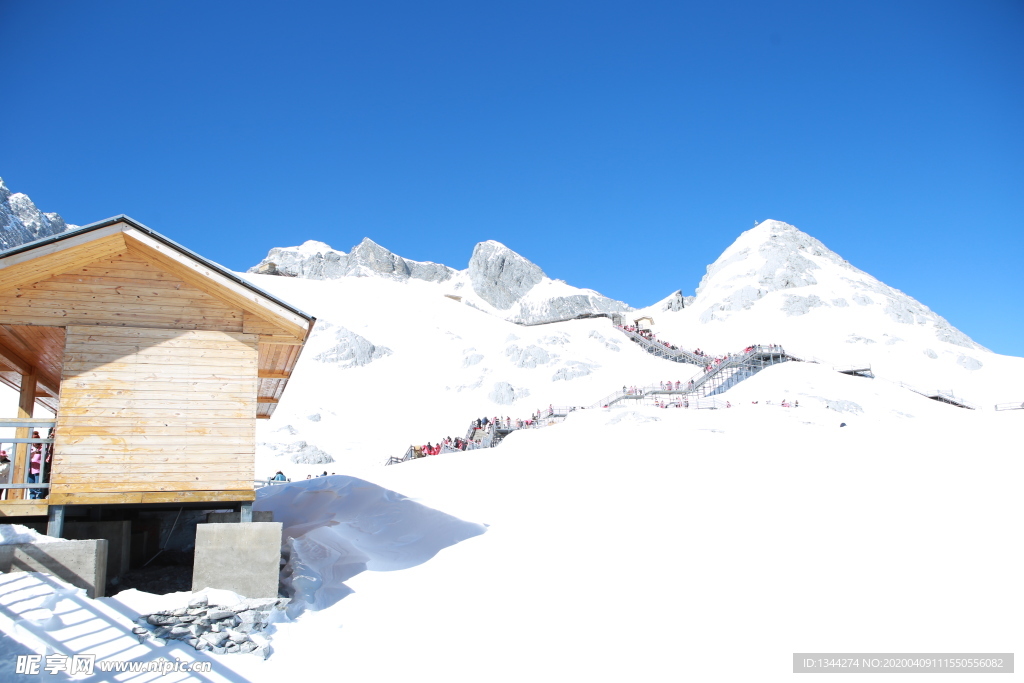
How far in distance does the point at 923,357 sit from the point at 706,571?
6210cm

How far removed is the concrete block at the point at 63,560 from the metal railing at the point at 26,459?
3.23 ft

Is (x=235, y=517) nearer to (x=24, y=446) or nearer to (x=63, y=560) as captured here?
(x=63, y=560)

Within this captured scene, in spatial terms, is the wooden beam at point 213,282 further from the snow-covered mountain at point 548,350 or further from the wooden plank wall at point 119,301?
the snow-covered mountain at point 548,350

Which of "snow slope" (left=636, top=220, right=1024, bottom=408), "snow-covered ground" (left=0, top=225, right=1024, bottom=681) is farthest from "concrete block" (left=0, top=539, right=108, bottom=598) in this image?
"snow slope" (left=636, top=220, right=1024, bottom=408)

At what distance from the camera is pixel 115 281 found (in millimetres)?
10570

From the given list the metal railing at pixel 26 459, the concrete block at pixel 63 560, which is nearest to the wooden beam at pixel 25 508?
the metal railing at pixel 26 459

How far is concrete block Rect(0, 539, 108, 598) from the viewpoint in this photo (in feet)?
28.3

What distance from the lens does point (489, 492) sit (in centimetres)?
1616

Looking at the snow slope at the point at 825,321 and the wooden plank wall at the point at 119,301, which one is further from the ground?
the snow slope at the point at 825,321

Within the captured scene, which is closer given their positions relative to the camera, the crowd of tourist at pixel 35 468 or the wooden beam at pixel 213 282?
the wooden beam at pixel 213 282

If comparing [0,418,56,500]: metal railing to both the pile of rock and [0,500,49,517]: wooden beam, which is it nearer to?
[0,500,49,517]: wooden beam

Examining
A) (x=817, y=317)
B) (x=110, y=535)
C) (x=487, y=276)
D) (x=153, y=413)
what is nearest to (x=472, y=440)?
(x=110, y=535)

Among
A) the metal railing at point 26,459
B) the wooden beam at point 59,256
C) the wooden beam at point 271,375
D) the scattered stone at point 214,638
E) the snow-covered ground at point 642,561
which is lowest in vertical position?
the scattered stone at point 214,638

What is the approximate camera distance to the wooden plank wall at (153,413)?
32.8 ft
